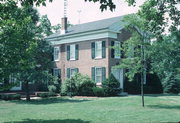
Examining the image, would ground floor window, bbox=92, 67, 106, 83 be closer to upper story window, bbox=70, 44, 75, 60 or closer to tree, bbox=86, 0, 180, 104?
upper story window, bbox=70, 44, 75, 60

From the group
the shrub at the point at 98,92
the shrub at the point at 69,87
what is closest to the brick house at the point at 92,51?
the shrub at the point at 98,92

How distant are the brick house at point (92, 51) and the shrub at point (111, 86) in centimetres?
152

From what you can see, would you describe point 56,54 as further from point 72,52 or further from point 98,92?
point 98,92

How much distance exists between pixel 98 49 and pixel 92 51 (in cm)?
83

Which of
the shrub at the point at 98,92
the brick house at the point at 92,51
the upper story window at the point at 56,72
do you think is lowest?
the shrub at the point at 98,92

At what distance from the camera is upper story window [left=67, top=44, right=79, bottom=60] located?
34312mm

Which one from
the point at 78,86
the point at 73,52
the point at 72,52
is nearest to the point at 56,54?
the point at 72,52

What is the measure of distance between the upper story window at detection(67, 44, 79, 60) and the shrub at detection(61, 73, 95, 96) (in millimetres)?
3689

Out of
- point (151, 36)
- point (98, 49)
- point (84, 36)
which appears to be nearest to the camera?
point (151, 36)

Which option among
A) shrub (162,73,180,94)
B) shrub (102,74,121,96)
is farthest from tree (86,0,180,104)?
shrub (162,73,180,94)

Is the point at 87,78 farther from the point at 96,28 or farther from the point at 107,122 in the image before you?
the point at 107,122

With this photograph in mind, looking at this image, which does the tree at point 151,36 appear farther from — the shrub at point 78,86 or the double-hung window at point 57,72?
the double-hung window at point 57,72

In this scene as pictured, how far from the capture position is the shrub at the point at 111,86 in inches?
1125

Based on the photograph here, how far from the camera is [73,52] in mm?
34844
